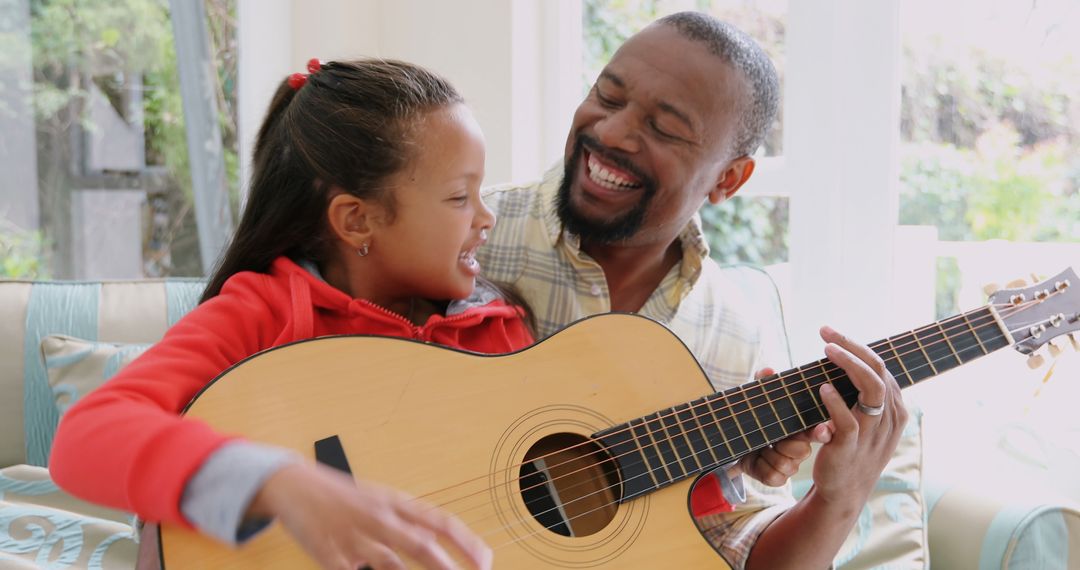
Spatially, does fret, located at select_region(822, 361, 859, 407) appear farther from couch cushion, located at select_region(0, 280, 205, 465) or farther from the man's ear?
couch cushion, located at select_region(0, 280, 205, 465)

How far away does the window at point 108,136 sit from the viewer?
2.78 metres

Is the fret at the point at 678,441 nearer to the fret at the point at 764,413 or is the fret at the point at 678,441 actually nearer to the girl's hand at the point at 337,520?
the fret at the point at 764,413

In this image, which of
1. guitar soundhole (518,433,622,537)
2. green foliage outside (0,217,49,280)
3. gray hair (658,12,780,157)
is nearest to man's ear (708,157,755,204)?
gray hair (658,12,780,157)

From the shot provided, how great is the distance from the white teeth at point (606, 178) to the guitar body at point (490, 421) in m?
0.37

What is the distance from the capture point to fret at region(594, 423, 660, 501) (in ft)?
3.53

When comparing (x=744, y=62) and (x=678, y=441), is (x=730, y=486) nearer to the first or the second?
(x=678, y=441)

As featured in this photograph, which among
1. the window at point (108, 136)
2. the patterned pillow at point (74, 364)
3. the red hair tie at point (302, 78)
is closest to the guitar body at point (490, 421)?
the red hair tie at point (302, 78)

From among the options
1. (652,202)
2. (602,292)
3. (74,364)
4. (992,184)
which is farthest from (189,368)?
(992,184)

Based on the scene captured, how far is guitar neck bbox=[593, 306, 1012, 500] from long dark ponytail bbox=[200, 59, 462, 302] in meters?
0.44

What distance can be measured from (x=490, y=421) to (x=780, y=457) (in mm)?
405

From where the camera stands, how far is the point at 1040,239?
2053 millimetres

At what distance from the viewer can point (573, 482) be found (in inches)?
42.9

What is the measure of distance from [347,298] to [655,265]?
1.91 ft

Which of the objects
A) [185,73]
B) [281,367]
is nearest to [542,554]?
[281,367]
